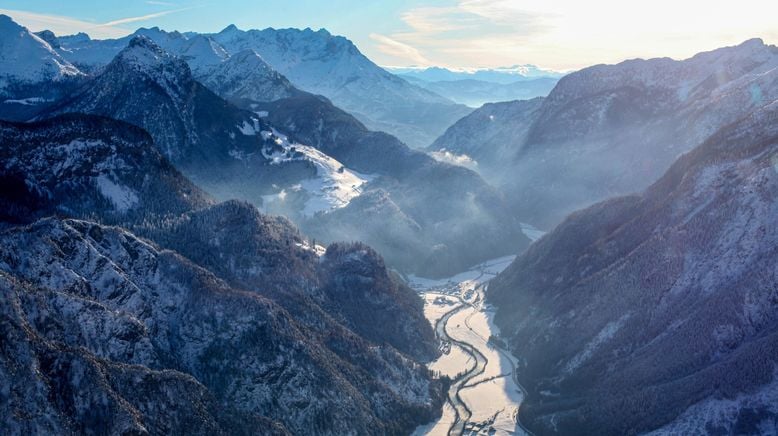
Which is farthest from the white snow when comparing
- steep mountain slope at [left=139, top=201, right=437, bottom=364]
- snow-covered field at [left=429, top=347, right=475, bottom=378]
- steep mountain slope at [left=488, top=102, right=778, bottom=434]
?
steep mountain slope at [left=139, top=201, right=437, bottom=364]

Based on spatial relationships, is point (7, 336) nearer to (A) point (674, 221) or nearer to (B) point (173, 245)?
(B) point (173, 245)

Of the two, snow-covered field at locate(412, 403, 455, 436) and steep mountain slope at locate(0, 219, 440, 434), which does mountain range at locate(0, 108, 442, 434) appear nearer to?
steep mountain slope at locate(0, 219, 440, 434)

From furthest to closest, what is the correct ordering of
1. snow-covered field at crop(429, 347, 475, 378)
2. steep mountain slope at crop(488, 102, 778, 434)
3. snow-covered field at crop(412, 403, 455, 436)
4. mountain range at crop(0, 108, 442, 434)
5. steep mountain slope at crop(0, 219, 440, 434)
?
snow-covered field at crop(429, 347, 475, 378) < snow-covered field at crop(412, 403, 455, 436) < steep mountain slope at crop(488, 102, 778, 434) < steep mountain slope at crop(0, 219, 440, 434) < mountain range at crop(0, 108, 442, 434)

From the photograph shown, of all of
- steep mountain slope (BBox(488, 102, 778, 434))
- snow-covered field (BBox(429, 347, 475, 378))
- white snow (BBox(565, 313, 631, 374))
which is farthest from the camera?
snow-covered field (BBox(429, 347, 475, 378))

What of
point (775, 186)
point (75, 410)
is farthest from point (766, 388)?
point (75, 410)

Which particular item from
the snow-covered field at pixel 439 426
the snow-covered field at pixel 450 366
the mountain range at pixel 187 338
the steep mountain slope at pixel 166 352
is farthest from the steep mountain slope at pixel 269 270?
the snow-covered field at pixel 439 426
